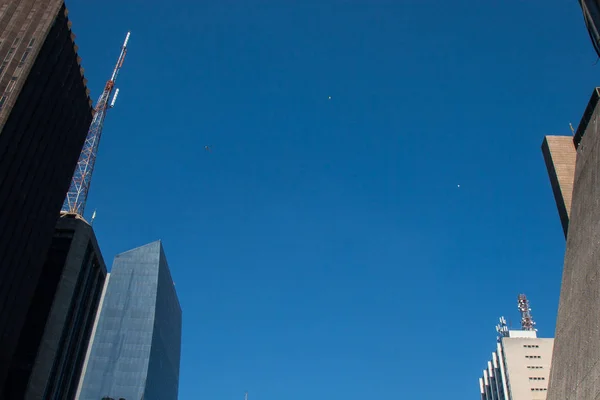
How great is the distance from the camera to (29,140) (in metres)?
75.1

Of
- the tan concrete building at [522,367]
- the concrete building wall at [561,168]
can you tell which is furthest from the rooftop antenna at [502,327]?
the concrete building wall at [561,168]

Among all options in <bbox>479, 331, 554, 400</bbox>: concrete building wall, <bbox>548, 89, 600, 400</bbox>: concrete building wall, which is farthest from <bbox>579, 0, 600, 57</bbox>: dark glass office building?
<bbox>479, 331, 554, 400</bbox>: concrete building wall

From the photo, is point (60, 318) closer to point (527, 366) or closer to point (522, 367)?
point (522, 367)

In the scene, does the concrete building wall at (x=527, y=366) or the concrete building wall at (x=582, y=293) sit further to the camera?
the concrete building wall at (x=527, y=366)

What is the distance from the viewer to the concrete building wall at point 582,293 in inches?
1768

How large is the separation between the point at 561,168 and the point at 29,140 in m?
68.0

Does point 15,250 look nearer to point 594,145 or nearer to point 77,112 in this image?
point 77,112

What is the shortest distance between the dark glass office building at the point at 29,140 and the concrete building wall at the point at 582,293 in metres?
59.8

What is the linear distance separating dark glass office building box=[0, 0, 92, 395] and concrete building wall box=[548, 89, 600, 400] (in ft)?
196

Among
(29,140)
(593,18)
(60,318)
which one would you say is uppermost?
(29,140)

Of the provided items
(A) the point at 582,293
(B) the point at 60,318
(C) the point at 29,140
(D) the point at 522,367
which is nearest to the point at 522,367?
(D) the point at 522,367

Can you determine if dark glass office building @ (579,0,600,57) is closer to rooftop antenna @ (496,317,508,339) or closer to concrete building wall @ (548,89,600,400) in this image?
concrete building wall @ (548,89,600,400)

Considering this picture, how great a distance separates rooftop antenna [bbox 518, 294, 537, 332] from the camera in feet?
593

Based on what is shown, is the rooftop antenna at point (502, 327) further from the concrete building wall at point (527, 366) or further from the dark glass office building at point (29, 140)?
the dark glass office building at point (29, 140)
